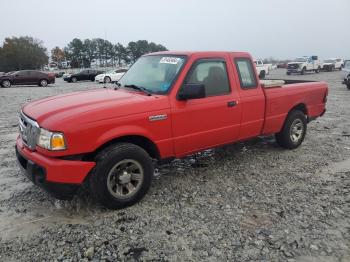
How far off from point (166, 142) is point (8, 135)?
542 cm

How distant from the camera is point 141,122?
4230 millimetres

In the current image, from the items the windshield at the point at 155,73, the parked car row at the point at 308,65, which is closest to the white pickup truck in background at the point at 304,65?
the parked car row at the point at 308,65

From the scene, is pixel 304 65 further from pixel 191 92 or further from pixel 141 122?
pixel 141 122

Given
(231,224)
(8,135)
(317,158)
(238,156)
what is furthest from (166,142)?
(8,135)

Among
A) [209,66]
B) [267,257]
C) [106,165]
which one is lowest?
[267,257]

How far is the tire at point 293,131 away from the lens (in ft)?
21.2

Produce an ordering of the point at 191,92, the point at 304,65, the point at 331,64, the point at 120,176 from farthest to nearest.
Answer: the point at 331,64 → the point at 304,65 → the point at 191,92 → the point at 120,176

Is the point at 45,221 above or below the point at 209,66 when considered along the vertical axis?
below

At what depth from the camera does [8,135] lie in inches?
329

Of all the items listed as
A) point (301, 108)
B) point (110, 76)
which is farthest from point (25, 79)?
point (301, 108)

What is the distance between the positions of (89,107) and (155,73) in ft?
4.26

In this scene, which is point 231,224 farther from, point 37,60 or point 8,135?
point 37,60

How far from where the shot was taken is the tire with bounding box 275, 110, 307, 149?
21.2 feet

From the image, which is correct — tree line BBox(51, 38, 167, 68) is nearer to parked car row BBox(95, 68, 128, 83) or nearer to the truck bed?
parked car row BBox(95, 68, 128, 83)
